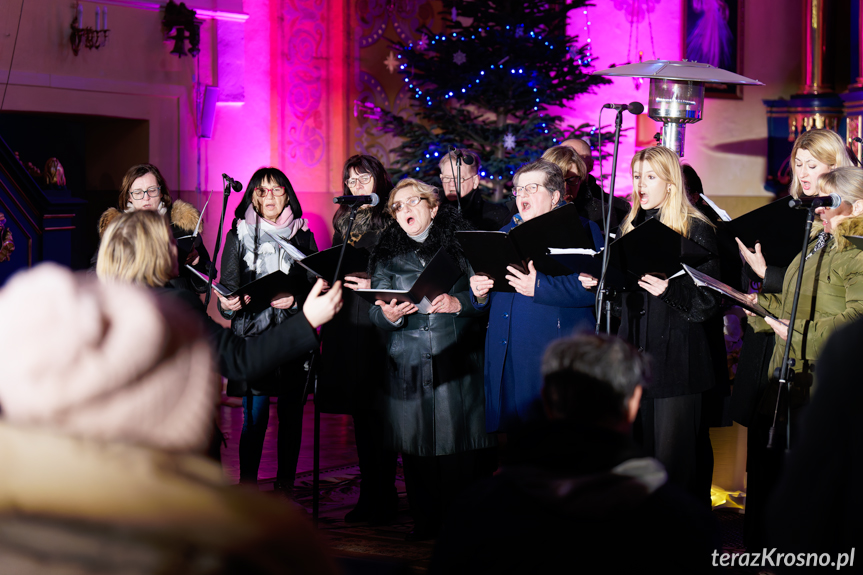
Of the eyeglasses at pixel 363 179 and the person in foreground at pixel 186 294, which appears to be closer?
the person in foreground at pixel 186 294

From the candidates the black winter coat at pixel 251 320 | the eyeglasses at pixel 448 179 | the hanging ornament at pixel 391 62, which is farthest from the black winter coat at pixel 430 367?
the hanging ornament at pixel 391 62

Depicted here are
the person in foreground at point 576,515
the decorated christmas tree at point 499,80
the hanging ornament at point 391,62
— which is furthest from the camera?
the hanging ornament at point 391,62

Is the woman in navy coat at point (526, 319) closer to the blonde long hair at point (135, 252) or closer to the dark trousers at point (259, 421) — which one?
the dark trousers at point (259, 421)

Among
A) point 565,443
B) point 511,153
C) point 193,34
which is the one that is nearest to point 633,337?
point 565,443

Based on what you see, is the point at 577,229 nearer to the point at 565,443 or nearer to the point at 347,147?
the point at 565,443

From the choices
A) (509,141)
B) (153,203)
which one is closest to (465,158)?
(153,203)

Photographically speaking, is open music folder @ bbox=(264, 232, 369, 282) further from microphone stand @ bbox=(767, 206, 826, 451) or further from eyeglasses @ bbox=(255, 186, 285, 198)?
microphone stand @ bbox=(767, 206, 826, 451)

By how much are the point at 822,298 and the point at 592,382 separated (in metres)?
1.78

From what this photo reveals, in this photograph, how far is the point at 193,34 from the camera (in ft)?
21.9

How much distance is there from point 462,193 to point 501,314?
132 centimetres

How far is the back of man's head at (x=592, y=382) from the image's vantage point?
1.57 meters

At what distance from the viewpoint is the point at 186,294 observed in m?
2.36

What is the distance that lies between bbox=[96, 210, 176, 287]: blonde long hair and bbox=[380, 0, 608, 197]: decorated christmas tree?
466 cm

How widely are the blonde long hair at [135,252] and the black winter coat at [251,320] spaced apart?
148cm
